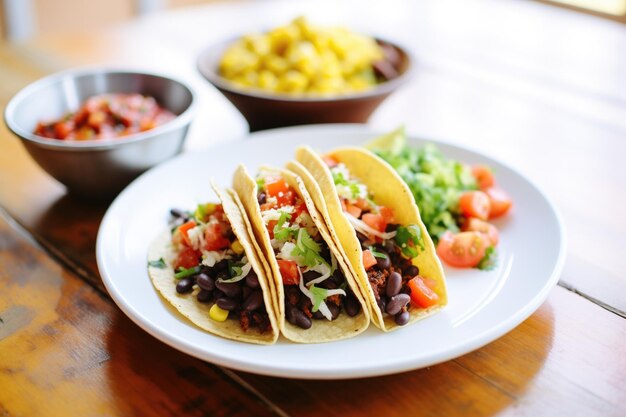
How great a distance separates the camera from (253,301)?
1992 mm

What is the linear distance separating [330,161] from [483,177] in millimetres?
629

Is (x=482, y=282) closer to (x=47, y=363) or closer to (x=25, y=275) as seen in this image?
(x=47, y=363)

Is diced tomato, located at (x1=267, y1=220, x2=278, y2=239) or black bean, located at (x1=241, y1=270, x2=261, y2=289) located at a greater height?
diced tomato, located at (x1=267, y1=220, x2=278, y2=239)

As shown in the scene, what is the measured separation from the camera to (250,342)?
6.26 feet

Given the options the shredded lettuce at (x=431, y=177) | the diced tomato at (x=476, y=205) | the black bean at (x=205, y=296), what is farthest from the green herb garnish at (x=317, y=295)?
the diced tomato at (x=476, y=205)

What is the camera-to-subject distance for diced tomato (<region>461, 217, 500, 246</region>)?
7.94 feet

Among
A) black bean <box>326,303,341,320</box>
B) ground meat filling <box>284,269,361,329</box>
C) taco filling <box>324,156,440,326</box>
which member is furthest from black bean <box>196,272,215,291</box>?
taco filling <box>324,156,440,326</box>

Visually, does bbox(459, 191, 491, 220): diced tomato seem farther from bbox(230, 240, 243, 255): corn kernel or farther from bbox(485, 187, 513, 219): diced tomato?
bbox(230, 240, 243, 255): corn kernel

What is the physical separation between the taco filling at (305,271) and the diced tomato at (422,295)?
18 centimetres

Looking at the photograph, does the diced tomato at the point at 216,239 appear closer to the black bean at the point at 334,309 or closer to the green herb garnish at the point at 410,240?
the black bean at the point at 334,309

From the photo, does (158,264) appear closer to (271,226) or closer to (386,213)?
(271,226)

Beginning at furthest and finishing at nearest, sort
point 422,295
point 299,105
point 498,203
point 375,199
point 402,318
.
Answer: point 299,105, point 498,203, point 375,199, point 422,295, point 402,318

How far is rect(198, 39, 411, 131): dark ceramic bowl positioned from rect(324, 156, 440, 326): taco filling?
66 centimetres

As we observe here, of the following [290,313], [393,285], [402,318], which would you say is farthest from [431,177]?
[290,313]
